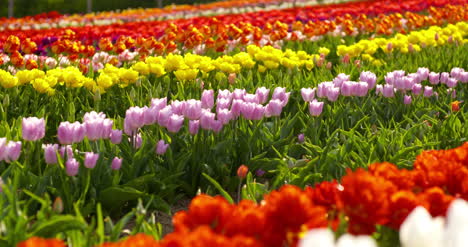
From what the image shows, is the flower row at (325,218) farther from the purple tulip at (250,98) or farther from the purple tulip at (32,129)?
the purple tulip at (250,98)

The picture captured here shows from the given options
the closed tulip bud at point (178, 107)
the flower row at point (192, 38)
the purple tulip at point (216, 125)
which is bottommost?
the flower row at point (192, 38)

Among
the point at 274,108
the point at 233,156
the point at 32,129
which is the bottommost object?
the point at 233,156

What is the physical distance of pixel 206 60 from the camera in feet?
16.7

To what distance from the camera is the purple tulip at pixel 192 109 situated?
3.32m

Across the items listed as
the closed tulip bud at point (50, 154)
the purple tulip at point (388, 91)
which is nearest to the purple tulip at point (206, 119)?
the closed tulip bud at point (50, 154)

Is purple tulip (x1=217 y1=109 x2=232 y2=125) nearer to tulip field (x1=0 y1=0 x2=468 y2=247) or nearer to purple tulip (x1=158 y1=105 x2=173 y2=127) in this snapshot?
tulip field (x1=0 y1=0 x2=468 y2=247)

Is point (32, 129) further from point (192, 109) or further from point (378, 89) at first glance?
point (378, 89)

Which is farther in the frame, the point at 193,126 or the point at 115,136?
the point at 193,126

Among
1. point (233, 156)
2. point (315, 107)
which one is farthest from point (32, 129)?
point (315, 107)

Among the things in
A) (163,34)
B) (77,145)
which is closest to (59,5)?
(163,34)

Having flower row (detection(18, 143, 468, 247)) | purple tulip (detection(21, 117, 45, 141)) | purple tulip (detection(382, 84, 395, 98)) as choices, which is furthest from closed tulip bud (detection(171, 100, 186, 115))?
purple tulip (detection(382, 84, 395, 98))

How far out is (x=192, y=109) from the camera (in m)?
3.33

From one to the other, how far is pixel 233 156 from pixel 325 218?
1.89 metres

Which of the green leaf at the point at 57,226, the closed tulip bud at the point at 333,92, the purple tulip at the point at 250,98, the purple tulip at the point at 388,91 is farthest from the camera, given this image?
the purple tulip at the point at 388,91
